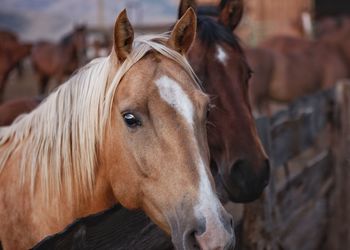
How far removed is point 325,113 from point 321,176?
0.66 metres

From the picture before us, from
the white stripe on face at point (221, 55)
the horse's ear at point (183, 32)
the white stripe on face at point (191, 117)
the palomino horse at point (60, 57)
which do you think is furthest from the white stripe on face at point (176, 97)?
the palomino horse at point (60, 57)

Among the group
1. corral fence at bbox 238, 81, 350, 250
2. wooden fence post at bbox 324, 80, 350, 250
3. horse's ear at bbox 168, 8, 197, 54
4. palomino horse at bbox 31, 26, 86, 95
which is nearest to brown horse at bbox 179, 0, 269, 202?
horse's ear at bbox 168, 8, 197, 54

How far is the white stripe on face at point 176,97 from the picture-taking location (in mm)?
1859

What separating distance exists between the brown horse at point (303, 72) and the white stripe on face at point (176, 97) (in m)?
6.86

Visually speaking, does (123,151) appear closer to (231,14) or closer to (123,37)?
(123,37)

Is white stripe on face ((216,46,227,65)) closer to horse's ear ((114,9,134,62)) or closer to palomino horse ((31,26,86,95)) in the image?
horse's ear ((114,9,134,62))

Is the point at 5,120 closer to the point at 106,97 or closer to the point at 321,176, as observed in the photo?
the point at 106,97

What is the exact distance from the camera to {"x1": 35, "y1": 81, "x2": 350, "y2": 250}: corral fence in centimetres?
199

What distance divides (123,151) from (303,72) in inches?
294

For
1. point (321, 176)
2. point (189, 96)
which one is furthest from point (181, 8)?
point (321, 176)

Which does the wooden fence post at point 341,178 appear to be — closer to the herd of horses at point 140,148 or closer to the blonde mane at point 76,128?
the herd of horses at point 140,148

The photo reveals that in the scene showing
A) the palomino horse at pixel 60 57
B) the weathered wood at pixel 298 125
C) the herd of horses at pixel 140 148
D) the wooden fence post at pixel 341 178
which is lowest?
the palomino horse at pixel 60 57

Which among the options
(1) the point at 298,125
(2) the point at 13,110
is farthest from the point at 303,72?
(2) the point at 13,110

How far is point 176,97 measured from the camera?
1876mm
